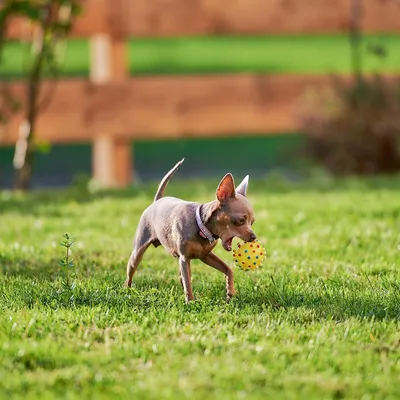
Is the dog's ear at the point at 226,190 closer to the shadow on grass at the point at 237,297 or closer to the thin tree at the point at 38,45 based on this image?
the shadow on grass at the point at 237,297

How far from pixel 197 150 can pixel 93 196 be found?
1031 centimetres

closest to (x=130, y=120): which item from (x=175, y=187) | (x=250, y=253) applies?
(x=175, y=187)

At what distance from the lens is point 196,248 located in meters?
4.43

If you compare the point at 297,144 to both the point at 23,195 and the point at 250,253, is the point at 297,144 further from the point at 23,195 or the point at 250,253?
the point at 250,253

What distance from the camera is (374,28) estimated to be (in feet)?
38.8

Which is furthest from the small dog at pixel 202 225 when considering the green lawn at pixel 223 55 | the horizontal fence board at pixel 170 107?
the green lawn at pixel 223 55

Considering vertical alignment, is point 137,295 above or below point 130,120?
below

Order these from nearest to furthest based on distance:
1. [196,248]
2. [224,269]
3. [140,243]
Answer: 1. [196,248]
2. [224,269]
3. [140,243]

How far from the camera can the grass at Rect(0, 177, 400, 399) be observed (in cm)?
340

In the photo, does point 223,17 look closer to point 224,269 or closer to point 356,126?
point 356,126

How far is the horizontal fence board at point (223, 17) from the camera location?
35.9 ft

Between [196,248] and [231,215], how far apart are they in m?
0.25

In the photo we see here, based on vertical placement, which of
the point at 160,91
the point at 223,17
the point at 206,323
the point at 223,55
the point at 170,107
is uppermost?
the point at 223,55

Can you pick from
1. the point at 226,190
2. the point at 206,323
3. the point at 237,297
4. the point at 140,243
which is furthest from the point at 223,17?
the point at 206,323
